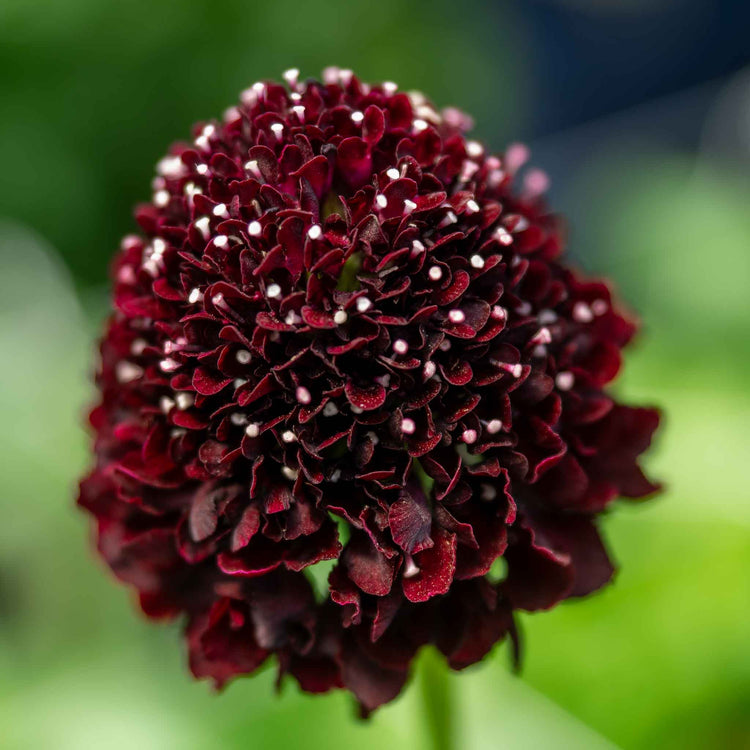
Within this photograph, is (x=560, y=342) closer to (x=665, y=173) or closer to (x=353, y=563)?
(x=353, y=563)

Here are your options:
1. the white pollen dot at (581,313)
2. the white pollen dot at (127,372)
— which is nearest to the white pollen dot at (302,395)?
the white pollen dot at (127,372)

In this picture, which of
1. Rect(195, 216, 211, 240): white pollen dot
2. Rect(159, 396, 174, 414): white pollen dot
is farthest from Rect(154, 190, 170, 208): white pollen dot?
Rect(159, 396, 174, 414): white pollen dot

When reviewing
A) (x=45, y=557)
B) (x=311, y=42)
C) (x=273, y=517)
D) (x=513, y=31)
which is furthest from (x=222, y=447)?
(x=513, y=31)

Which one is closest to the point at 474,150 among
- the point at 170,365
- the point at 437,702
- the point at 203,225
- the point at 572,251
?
the point at 203,225

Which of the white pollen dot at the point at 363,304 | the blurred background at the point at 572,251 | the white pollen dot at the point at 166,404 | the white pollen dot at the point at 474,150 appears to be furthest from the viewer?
the blurred background at the point at 572,251

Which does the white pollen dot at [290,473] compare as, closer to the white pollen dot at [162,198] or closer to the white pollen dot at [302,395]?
the white pollen dot at [302,395]

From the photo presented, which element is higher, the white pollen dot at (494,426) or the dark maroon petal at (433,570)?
the white pollen dot at (494,426)

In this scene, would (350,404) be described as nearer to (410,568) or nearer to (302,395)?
(302,395)
